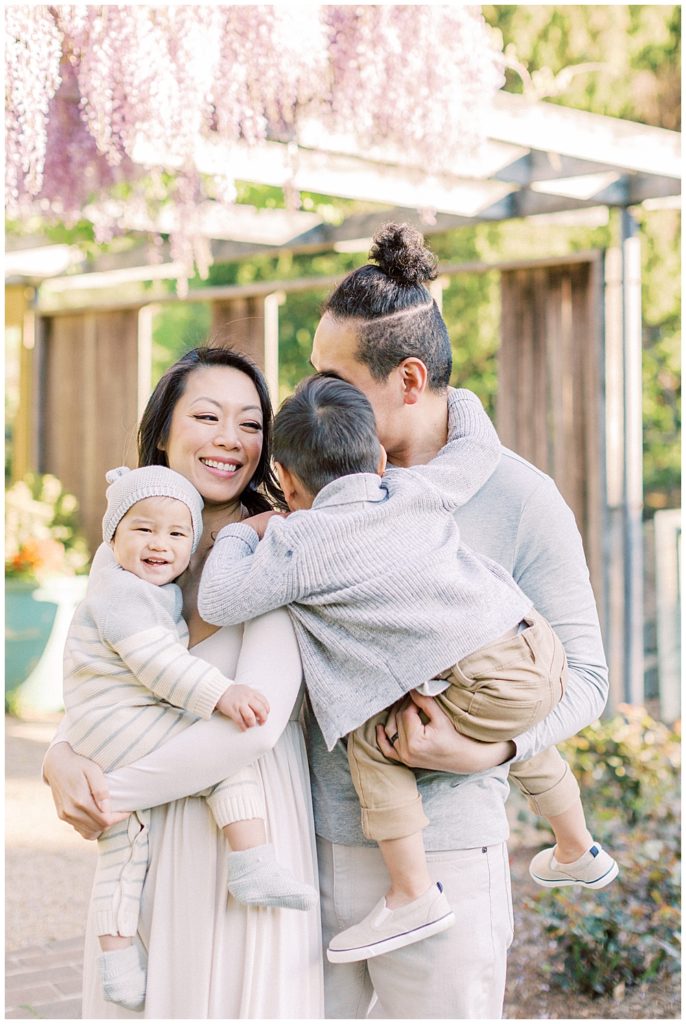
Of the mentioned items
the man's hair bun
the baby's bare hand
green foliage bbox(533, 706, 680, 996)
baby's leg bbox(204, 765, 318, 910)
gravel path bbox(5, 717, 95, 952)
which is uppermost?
the man's hair bun

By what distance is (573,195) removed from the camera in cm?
578

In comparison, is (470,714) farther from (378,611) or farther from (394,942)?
(394,942)

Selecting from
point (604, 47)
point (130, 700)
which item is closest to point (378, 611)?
point (130, 700)

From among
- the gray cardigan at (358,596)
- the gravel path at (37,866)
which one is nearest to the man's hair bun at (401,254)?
the gray cardigan at (358,596)

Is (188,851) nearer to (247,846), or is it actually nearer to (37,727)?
(247,846)

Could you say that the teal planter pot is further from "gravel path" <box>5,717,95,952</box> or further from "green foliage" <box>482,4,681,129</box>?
"green foliage" <box>482,4,681,129</box>

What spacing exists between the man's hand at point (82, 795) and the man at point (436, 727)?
33 cm

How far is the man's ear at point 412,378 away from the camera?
1.97m

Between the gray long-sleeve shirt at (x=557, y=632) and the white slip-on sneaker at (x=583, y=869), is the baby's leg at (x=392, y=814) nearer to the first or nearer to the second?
the gray long-sleeve shirt at (x=557, y=632)

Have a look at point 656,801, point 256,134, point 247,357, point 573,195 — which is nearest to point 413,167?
point 256,134

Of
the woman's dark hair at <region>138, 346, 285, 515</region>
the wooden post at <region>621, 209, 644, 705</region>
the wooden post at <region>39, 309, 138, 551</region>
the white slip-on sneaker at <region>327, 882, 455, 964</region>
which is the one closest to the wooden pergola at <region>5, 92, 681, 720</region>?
the wooden post at <region>621, 209, 644, 705</region>

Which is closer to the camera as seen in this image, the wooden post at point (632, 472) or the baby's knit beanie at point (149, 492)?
the baby's knit beanie at point (149, 492)

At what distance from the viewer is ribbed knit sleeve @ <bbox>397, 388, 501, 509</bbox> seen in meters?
1.87

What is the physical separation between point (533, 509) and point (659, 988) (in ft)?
6.93
